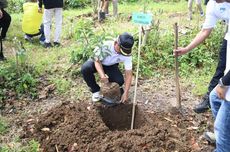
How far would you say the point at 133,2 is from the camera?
12773 mm

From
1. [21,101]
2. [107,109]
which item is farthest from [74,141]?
[21,101]

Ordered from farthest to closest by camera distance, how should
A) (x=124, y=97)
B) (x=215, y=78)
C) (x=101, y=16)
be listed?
(x=101, y=16) → (x=124, y=97) → (x=215, y=78)

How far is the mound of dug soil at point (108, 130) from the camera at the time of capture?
4121 mm

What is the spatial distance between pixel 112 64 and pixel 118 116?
28.7 inches

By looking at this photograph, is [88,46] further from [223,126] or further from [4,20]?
[223,126]

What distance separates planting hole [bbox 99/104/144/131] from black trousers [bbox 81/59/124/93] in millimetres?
366

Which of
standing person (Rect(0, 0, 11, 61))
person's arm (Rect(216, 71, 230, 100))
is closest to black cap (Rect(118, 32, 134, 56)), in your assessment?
person's arm (Rect(216, 71, 230, 100))

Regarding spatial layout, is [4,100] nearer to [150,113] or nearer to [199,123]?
[150,113]

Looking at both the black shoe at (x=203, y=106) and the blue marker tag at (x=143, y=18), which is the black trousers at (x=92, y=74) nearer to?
the blue marker tag at (x=143, y=18)

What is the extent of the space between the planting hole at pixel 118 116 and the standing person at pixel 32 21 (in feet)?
11.0

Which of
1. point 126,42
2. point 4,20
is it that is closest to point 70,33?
point 4,20

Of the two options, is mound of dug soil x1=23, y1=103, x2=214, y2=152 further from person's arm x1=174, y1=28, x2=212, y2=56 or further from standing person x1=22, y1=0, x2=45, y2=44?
standing person x1=22, y1=0, x2=45, y2=44

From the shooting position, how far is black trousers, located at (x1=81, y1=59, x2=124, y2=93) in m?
5.10

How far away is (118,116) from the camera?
5.07m
